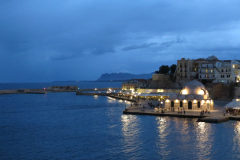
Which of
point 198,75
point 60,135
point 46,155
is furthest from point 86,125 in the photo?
point 198,75

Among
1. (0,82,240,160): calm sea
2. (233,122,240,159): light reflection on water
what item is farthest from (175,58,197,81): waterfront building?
(233,122,240,159): light reflection on water

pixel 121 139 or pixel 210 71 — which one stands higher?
pixel 210 71

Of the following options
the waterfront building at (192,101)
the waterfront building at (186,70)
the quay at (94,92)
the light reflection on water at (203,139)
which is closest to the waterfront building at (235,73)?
the waterfront building at (186,70)

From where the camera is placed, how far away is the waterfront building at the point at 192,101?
176 ft

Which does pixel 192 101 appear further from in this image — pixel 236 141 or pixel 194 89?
pixel 236 141

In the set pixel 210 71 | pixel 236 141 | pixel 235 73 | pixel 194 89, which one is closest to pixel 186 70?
pixel 210 71

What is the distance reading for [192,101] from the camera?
5394 cm

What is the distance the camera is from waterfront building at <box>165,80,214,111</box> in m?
53.6

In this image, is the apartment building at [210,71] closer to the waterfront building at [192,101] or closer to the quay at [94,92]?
the waterfront building at [192,101]

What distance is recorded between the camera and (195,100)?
53.7 meters

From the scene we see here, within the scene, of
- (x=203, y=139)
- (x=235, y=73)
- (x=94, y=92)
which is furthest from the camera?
(x=94, y=92)

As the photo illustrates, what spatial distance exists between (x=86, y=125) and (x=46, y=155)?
15543mm

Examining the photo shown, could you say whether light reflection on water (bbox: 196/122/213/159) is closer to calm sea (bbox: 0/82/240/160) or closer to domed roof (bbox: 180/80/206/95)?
calm sea (bbox: 0/82/240/160)

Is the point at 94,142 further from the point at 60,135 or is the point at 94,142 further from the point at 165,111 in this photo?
the point at 165,111
